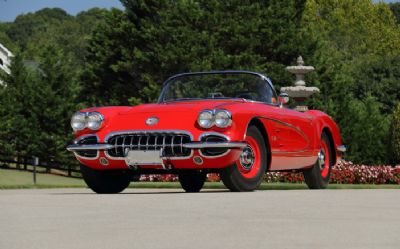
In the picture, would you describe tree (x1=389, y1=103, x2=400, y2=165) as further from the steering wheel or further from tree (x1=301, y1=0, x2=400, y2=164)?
the steering wheel

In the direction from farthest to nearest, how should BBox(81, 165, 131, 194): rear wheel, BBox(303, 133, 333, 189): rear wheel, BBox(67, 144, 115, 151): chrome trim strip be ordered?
BBox(303, 133, 333, 189): rear wheel, BBox(81, 165, 131, 194): rear wheel, BBox(67, 144, 115, 151): chrome trim strip

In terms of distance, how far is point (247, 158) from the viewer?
1195 cm

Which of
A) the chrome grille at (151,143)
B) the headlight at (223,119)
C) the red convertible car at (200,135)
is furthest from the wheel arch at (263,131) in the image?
the chrome grille at (151,143)

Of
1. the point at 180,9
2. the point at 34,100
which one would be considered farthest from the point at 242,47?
the point at 34,100

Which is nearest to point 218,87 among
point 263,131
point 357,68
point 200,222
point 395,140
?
point 263,131

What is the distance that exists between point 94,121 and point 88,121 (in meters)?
0.11

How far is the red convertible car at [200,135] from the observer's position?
37.6ft

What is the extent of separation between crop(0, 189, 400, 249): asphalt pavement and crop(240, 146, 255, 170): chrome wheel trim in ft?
4.16

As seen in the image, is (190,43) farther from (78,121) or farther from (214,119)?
(214,119)

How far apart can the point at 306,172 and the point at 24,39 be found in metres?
136

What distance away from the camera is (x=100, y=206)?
9.26 metres

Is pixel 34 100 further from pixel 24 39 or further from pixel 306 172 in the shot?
pixel 24 39

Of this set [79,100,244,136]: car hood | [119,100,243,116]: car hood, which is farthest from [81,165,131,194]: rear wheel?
[119,100,243,116]: car hood

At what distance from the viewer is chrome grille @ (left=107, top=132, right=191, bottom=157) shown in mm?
11477
